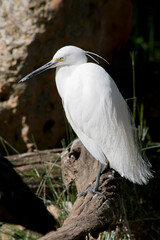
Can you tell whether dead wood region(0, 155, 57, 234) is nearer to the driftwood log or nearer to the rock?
the driftwood log

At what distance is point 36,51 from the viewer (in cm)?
315

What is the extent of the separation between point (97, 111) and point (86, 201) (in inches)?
20.8

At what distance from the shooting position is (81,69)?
2.50 meters

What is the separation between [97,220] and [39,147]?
1.44 m

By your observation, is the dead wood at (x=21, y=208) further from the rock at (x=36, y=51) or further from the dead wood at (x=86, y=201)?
the rock at (x=36, y=51)

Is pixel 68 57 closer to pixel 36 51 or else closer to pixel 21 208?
pixel 36 51

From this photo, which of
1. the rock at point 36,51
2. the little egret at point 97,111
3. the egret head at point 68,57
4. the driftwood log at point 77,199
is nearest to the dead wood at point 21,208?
the driftwood log at point 77,199

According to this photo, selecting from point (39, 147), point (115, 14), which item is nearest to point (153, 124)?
point (115, 14)

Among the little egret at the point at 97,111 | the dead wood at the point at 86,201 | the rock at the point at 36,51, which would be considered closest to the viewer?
the dead wood at the point at 86,201

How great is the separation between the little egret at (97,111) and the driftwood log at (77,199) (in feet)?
0.38

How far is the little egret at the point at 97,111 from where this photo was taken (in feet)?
7.96

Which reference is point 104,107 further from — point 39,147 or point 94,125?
point 39,147

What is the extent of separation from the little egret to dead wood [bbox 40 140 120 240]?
95 mm

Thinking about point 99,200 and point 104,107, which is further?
point 104,107
